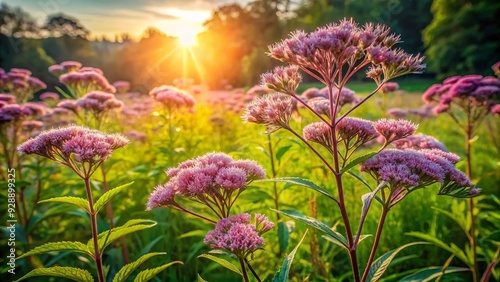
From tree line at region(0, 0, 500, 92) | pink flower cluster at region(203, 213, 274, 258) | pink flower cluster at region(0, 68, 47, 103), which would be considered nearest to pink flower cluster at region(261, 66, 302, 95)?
pink flower cluster at region(203, 213, 274, 258)

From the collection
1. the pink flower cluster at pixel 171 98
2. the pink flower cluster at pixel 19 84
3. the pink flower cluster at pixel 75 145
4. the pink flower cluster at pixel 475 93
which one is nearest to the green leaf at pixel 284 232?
the pink flower cluster at pixel 75 145

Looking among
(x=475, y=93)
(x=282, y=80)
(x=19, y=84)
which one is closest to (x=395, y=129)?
(x=282, y=80)

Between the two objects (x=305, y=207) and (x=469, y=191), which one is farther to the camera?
(x=305, y=207)

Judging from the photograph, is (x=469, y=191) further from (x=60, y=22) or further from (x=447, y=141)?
(x=60, y=22)

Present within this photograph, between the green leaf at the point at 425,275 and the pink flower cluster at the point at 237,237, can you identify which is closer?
the pink flower cluster at the point at 237,237

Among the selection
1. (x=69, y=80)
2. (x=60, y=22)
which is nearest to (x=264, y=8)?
(x=60, y=22)

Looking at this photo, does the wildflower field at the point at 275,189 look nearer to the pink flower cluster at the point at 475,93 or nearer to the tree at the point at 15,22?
the pink flower cluster at the point at 475,93

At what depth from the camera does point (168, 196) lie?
1.95 metres

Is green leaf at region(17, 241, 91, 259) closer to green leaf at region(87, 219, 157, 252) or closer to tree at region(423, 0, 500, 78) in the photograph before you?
green leaf at region(87, 219, 157, 252)

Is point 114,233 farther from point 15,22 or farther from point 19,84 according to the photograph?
point 15,22

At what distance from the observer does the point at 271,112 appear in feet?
6.50

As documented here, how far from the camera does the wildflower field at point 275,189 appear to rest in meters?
1.83

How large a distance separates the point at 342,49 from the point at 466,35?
2791 cm

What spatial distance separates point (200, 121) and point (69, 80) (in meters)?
3.47
